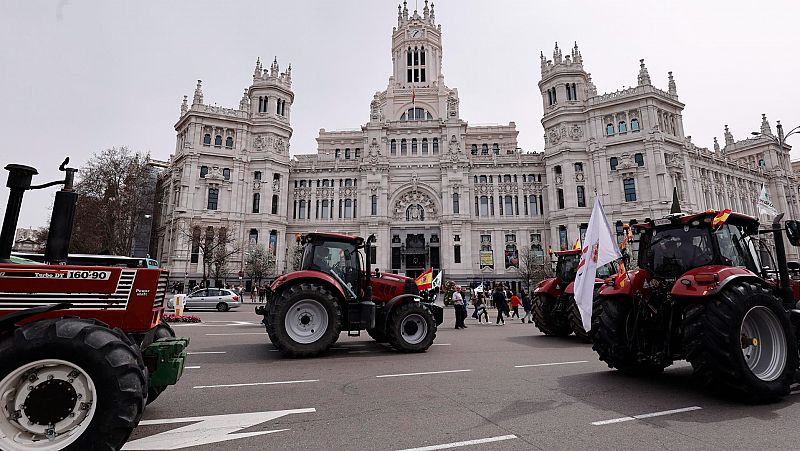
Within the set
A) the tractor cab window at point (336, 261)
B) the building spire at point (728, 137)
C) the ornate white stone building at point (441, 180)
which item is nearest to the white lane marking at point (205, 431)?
the tractor cab window at point (336, 261)

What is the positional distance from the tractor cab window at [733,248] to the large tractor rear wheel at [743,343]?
2.19 ft

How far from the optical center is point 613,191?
5044cm

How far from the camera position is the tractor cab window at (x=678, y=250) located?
6414 millimetres

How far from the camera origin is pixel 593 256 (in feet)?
21.8

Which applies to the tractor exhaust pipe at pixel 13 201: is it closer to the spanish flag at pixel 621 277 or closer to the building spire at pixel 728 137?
the spanish flag at pixel 621 277

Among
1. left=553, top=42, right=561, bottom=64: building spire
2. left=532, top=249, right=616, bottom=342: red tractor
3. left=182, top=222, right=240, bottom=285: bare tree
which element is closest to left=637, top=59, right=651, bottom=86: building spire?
left=553, top=42, right=561, bottom=64: building spire

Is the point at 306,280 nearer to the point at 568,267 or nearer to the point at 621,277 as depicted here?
the point at 621,277

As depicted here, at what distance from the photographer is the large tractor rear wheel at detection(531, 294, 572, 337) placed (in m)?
13.9

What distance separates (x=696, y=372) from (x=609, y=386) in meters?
1.33

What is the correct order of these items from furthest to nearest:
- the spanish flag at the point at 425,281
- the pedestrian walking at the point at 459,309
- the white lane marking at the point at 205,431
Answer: the pedestrian walking at the point at 459,309 < the spanish flag at the point at 425,281 < the white lane marking at the point at 205,431

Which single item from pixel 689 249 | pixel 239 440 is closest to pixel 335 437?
pixel 239 440

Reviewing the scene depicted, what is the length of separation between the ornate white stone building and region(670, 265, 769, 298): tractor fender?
4654 cm

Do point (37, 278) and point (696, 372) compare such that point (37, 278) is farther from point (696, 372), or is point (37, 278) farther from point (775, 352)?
point (775, 352)

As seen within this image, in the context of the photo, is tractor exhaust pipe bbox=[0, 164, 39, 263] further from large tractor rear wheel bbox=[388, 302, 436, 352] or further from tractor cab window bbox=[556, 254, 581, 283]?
tractor cab window bbox=[556, 254, 581, 283]
